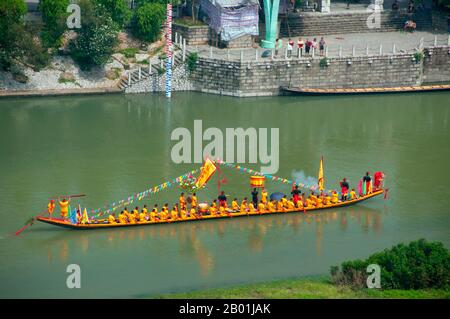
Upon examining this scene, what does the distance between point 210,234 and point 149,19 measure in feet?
77.6

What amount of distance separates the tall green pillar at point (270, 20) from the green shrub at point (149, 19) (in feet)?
17.9

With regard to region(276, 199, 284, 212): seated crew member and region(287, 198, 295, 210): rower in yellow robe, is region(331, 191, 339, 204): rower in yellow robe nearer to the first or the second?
region(287, 198, 295, 210): rower in yellow robe

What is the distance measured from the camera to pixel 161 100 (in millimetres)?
62469

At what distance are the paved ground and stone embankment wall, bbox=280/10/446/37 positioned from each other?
19.5 inches

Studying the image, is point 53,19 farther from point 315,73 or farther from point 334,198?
point 334,198

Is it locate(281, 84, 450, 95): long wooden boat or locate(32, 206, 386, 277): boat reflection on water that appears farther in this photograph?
locate(281, 84, 450, 95): long wooden boat

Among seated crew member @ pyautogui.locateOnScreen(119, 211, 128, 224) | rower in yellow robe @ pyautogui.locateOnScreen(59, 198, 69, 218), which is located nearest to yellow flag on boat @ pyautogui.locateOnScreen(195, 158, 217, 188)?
seated crew member @ pyautogui.locateOnScreen(119, 211, 128, 224)

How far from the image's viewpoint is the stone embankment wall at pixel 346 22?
6831 centimetres

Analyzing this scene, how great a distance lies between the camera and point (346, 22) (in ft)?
228

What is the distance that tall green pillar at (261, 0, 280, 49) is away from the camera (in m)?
64.8

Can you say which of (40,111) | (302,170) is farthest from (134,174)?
(40,111)

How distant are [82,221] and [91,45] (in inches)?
823

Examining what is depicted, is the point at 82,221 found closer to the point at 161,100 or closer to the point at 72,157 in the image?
the point at 72,157

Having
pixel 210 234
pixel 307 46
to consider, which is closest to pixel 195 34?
pixel 307 46
